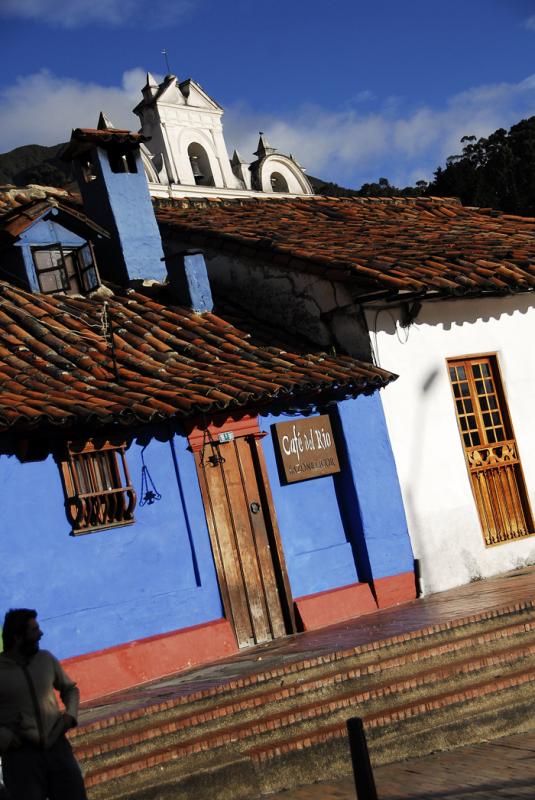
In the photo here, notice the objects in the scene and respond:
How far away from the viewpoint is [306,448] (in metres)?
12.4

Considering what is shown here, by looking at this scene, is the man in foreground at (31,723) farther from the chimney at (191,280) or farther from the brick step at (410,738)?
the chimney at (191,280)

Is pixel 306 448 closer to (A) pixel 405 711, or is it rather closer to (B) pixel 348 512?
(B) pixel 348 512

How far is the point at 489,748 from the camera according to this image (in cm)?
826

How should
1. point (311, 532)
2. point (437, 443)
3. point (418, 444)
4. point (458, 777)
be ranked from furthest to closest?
point (437, 443) < point (418, 444) < point (311, 532) < point (458, 777)

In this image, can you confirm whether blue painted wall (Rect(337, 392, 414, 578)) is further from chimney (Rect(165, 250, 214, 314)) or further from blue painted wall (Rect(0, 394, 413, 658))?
chimney (Rect(165, 250, 214, 314))

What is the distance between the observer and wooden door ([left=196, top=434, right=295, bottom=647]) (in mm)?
11586

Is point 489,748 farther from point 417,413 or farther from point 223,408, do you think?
point 417,413

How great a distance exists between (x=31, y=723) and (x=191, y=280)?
8623mm

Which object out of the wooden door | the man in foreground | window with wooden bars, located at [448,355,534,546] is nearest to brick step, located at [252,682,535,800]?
the man in foreground

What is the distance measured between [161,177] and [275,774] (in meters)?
28.4

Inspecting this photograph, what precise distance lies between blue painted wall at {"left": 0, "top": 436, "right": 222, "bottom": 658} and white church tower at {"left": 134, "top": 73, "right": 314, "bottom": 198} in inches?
917

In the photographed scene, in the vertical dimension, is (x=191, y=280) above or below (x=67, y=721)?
above

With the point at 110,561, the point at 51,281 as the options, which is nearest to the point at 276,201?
the point at 51,281

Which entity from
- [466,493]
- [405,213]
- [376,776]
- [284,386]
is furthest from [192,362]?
[405,213]
